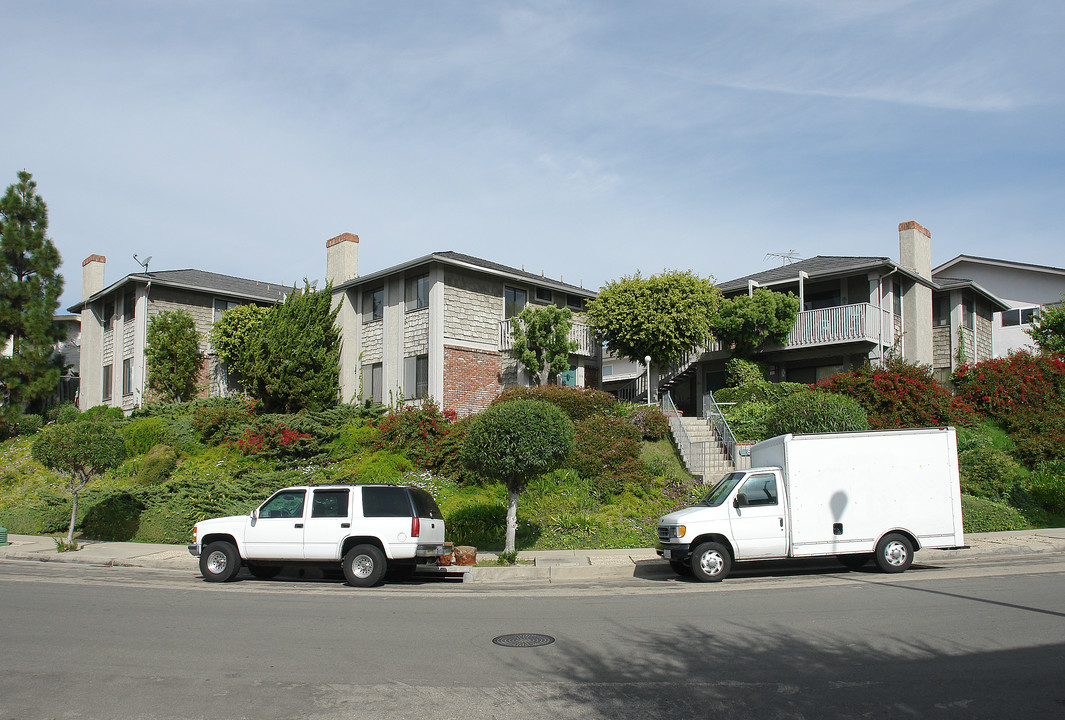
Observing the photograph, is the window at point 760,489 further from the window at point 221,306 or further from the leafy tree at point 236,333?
the window at point 221,306

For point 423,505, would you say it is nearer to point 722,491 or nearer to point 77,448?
point 722,491

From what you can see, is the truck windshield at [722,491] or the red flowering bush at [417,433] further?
the red flowering bush at [417,433]

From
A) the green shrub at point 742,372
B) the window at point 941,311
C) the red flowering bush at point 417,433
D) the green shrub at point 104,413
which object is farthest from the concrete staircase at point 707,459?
the green shrub at point 104,413

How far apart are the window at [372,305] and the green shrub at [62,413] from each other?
1454cm

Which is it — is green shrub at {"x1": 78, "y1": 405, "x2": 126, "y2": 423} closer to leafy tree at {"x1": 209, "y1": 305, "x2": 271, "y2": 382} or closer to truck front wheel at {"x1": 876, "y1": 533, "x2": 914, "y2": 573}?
leafy tree at {"x1": 209, "y1": 305, "x2": 271, "y2": 382}

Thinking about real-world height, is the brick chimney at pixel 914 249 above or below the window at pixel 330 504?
above

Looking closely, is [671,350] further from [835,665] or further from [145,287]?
[145,287]

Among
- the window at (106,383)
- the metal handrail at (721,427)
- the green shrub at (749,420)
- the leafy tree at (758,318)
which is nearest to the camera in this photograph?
the metal handrail at (721,427)

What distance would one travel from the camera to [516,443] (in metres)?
15.4

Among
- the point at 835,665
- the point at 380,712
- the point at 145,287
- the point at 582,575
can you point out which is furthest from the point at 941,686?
the point at 145,287

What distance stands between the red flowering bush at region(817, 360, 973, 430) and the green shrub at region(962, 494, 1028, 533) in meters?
3.61

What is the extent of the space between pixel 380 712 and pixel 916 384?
20.0 metres

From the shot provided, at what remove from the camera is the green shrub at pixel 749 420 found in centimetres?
2264

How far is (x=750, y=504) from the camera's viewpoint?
44.5 feet
